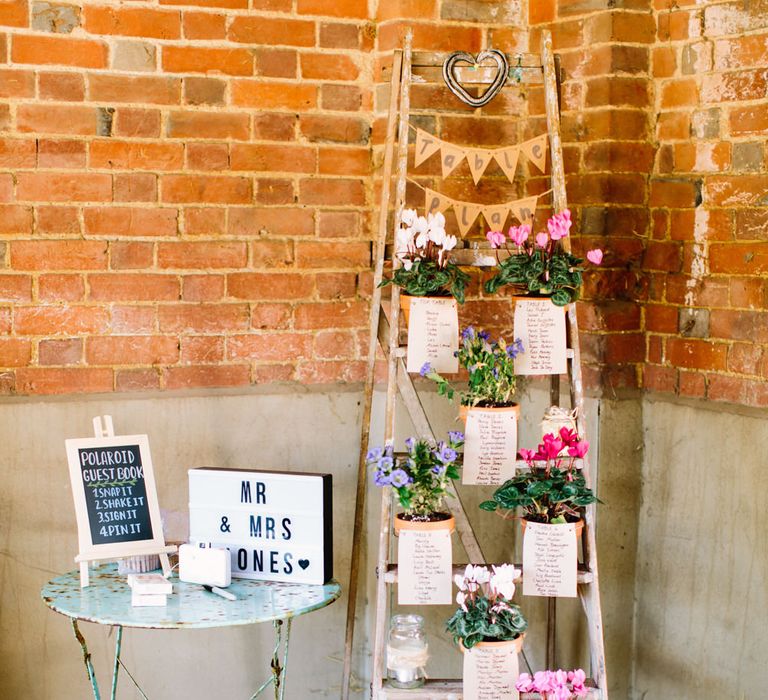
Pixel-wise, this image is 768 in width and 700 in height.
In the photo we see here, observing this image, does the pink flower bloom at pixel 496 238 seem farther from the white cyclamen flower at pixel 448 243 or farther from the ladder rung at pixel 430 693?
the ladder rung at pixel 430 693

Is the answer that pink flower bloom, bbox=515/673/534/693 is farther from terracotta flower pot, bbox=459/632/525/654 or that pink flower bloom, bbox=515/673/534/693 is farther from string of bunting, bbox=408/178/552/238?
string of bunting, bbox=408/178/552/238

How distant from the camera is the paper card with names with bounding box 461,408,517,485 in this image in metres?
2.37

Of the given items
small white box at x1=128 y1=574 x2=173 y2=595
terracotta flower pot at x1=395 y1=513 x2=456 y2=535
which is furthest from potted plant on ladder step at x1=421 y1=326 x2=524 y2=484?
small white box at x1=128 y1=574 x2=173 y2=595

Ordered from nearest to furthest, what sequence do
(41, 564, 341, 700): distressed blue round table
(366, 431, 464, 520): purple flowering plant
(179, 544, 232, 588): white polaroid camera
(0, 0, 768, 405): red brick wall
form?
1. (41, 564, 341, 700): distressed blue round table
2. (366, 431, 464, 520): purple flowering plant
3. (179, 544, 232, 588): white polaroid camera
4. (0, 0, 768, 405): red brick wall

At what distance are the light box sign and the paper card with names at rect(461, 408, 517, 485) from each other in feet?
1.21

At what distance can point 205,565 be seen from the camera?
2.45 meters

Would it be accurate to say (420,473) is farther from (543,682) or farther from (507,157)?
(507,157)

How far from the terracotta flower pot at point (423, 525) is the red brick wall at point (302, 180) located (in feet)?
2.35

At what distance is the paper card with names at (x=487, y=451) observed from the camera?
93.4 inches

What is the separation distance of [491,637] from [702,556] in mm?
738

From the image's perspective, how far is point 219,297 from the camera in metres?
2.86

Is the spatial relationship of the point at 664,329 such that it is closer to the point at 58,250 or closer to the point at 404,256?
the point at 404,256

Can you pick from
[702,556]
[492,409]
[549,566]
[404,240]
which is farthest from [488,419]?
[702,556]

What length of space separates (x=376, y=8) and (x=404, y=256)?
0.89m
